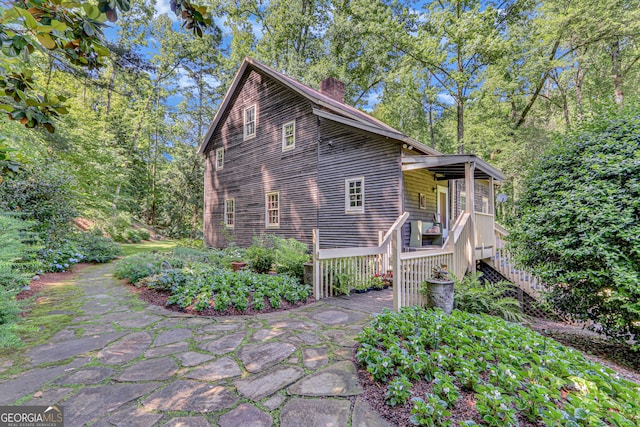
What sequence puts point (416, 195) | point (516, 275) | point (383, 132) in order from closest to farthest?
point (516, 275), point (383, 132), point (416, 195)

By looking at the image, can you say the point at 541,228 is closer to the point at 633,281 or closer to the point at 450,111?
the point at 633,281

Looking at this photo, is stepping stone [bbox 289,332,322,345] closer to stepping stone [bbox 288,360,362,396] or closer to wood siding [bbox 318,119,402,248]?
stepping stone [bbox 288,360,362,396]

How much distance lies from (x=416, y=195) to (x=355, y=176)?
6.28ft

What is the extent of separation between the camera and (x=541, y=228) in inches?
169

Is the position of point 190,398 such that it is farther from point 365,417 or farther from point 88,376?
point 365,417

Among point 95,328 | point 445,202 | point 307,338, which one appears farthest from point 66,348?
point 445,202

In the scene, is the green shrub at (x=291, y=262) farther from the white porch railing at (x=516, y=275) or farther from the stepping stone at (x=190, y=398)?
the white porch railing at (x=516, y=275)

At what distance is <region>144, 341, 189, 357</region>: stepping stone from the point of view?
9.55ft

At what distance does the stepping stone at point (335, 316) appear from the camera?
13.1ft

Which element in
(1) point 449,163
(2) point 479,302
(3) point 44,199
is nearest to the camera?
(2) point 479,302

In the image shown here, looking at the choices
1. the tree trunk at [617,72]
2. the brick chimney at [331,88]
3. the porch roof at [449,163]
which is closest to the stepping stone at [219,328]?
the porch roof at [449,163]

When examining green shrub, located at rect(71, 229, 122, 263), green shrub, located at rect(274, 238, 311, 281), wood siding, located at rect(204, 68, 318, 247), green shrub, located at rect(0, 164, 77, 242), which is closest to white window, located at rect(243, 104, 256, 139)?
wood siding, located at rect(204, 68, 318, 247)

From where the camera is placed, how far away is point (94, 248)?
9.37 meters

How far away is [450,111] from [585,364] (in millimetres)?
19778
